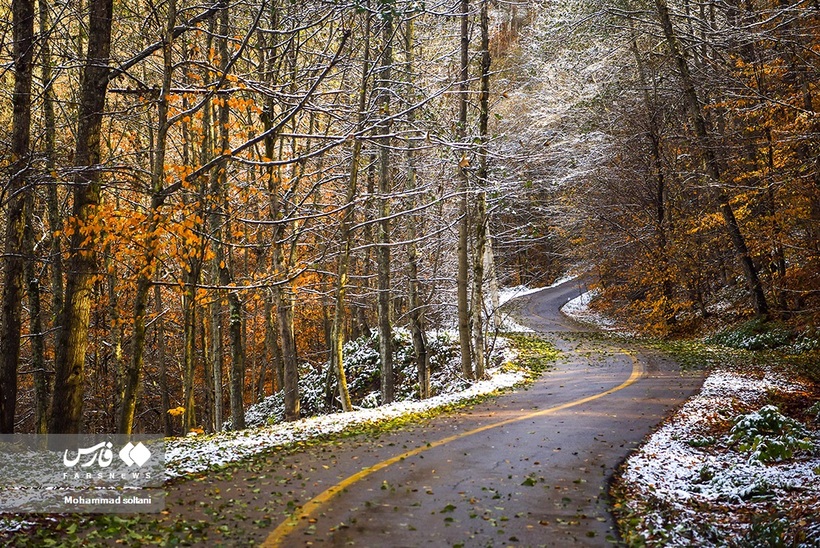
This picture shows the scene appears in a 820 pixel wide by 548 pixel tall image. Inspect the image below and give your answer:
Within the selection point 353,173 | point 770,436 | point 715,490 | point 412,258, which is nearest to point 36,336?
point 353,173

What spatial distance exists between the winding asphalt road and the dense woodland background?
10.8 ft

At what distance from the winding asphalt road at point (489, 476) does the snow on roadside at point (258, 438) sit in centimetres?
101

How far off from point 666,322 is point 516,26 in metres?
25.3

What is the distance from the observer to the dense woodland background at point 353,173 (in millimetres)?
9125

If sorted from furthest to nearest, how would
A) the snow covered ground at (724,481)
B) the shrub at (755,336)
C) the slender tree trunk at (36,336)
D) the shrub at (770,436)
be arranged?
the shrub at (755,336) < the slender tree trunk at (36,336) < the shrub at (770,436) < the snow covered ground at (724,481)

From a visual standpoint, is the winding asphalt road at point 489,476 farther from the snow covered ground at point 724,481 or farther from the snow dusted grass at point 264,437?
the snow dusted grass at point 264,437

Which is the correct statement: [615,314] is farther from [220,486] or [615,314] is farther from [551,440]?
[220,486]

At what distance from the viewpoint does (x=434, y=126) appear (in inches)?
495

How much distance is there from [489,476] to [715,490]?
2769mm

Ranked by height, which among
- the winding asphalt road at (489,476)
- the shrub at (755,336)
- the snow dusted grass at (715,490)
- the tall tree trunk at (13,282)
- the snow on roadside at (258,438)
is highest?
the tall tree trunk at (13,282)

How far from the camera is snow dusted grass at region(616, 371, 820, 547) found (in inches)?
239

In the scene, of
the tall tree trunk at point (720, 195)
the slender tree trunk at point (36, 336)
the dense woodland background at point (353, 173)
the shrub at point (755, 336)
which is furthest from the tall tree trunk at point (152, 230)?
the shrub at point (755, 336)

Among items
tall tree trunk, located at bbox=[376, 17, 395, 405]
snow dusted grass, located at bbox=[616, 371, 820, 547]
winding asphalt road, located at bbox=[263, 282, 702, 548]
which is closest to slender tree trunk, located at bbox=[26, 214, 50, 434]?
winding asphalt road, located at bbox=[263, 282, 702, 548]

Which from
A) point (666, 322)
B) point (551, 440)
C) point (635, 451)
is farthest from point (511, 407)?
point (666, 322)
